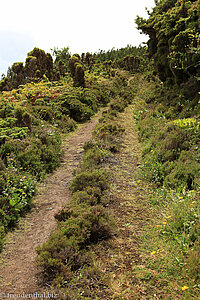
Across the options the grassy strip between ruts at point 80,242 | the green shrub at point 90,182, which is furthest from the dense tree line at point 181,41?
the grassy strip between ruts at point 80,242

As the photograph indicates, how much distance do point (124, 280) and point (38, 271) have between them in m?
1.47

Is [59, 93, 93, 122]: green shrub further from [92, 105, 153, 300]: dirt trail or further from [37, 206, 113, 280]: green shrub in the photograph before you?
[37, 206, 113, 280]: green shrub

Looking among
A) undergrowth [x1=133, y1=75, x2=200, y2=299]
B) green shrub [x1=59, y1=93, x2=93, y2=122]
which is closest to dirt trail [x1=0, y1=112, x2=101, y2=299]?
undergrowth [x1=133, y1=75, x2=200, y2=299]

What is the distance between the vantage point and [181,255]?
3414 mm

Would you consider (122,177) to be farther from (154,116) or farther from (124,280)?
(154,116)

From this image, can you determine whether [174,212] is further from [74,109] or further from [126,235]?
[74,109]

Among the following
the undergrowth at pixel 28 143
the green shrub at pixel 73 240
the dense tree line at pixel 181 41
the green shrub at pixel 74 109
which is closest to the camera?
the green shrub at pixel 73 240

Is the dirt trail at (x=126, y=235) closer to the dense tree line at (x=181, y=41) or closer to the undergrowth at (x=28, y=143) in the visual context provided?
the undergrowth at (x=28, y=143)

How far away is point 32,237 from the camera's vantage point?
492cm

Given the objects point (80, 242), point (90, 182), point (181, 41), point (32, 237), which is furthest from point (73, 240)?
point (181, 41)

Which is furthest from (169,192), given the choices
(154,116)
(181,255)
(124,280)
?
(154,116)

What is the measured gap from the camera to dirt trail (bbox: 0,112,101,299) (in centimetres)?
358

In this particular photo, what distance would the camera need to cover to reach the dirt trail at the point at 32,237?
358cm

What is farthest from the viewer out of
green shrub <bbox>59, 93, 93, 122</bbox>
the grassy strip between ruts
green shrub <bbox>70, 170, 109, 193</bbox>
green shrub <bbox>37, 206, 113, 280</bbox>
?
green shrub <bbox>59, 93, 93, 122</bbox>
